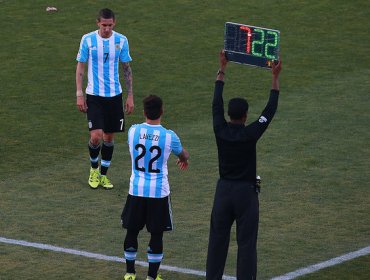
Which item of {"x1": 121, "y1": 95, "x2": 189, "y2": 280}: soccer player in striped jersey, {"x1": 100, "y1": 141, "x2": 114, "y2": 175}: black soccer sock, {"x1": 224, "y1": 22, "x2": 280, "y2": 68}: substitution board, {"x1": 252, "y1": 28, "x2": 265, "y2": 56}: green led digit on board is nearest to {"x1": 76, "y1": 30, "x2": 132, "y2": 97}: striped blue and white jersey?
{"x1": 100, "y1": 141, "x2": 114, "y2": 175}: black soccer sock

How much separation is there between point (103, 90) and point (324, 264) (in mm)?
4757

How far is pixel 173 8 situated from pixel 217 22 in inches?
64.2

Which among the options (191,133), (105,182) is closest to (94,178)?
(105,182)

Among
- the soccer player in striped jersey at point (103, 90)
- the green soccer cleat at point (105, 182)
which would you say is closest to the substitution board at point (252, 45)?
the soccer player in striped jersey at point (103, 90)

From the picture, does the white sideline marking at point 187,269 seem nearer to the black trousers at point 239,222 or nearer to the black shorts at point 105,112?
the black trousers at point 239,222

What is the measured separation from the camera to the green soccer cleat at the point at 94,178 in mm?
16328

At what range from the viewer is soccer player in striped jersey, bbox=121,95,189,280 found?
1224 centimetres

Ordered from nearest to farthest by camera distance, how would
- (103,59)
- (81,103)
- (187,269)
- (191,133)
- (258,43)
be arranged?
(258,43)
(187,269)
(81,103)
(103,59)
(191,133)

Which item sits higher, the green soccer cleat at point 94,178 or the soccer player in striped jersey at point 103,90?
the soccer player in striped jersey at point 103,90

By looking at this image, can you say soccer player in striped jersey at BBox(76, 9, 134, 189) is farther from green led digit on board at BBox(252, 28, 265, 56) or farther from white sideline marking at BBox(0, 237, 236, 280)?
green led digit on board at BBox(252, 28, 265, 56)

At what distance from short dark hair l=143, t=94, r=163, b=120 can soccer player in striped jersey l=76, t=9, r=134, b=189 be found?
390 cm

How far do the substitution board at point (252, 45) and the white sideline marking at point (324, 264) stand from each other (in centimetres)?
246

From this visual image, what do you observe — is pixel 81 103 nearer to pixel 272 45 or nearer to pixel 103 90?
pixel 103 90

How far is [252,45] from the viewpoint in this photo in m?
11.9
